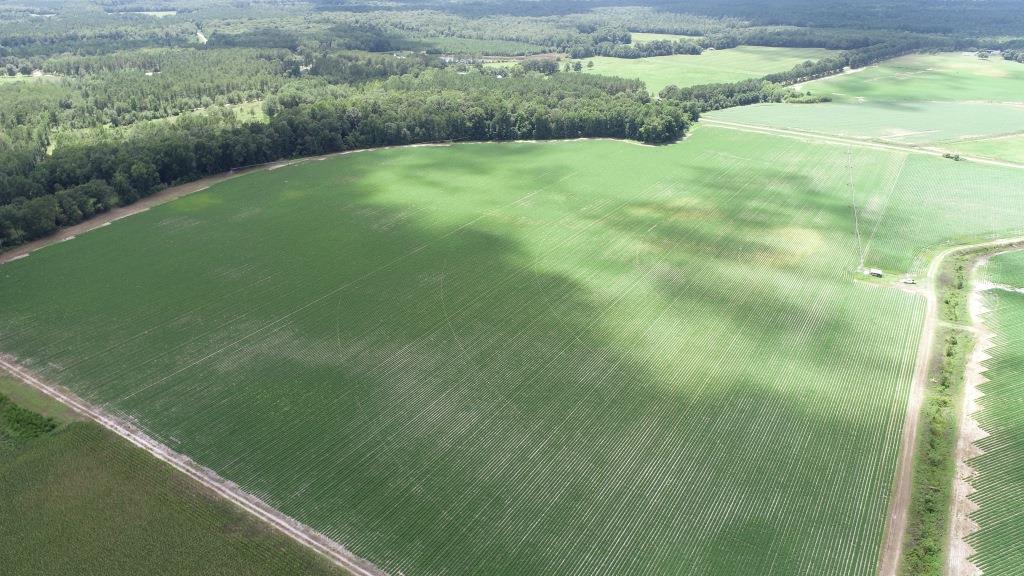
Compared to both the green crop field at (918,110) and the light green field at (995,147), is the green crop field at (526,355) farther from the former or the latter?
the green crop field at (918,110)

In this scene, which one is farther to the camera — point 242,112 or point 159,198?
point 242,112

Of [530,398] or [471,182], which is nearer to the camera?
[530,398]

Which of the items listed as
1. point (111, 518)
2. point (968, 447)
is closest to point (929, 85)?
point (968, 447)

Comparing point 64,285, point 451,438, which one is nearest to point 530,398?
point 451,438

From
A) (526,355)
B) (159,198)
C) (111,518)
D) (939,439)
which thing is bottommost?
(939,439)

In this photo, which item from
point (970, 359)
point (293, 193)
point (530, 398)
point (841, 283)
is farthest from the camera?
point (293, 193)

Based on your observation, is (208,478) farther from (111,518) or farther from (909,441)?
(909,441)

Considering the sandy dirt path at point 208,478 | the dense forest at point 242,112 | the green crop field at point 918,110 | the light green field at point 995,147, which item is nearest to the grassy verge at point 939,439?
the sandy dirt path at point 208,478

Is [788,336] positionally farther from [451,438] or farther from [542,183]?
[542,183]
